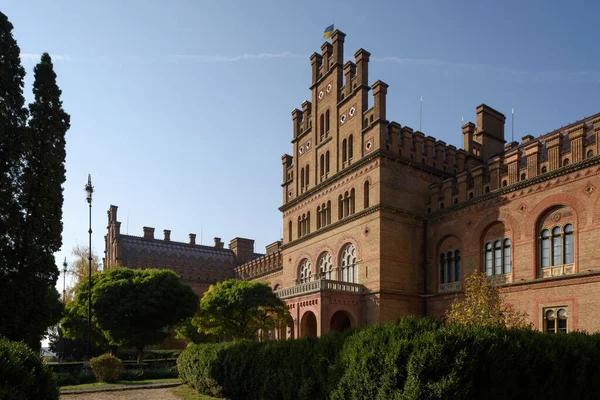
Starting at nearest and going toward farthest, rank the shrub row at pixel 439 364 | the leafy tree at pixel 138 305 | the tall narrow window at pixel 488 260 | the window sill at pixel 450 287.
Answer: the shrub row at pixel 439 364 → the tall narrow window at pixel 488 260 → the window sill at pixel 450 287 → the leafy tree at pixel 138 305

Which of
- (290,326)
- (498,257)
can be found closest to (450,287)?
(498,257)

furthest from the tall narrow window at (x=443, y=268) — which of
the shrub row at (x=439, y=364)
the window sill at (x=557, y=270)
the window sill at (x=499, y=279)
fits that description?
the shrub row at (x=439, y=364)

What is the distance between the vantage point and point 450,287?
113 feet

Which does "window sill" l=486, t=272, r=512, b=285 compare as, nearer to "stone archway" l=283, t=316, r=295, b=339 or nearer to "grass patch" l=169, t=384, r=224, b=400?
"stone archway" l=283, t=316, r=295, b=339

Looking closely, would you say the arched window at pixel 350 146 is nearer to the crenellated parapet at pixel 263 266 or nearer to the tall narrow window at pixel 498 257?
the tall narrow window at pixel 498 257

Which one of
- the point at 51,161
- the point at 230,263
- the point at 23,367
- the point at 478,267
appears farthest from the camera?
the point at 230,263

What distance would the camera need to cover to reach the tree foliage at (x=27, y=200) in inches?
880

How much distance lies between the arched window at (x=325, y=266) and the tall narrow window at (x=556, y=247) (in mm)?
15365

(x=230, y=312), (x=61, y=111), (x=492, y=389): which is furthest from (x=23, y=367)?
(x=230, y=312)

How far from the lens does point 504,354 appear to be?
1336 centimetres

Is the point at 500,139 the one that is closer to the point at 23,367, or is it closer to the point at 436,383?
the point at 436,383

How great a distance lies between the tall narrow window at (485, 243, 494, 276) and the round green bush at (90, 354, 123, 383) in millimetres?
21074

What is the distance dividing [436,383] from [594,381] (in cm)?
571

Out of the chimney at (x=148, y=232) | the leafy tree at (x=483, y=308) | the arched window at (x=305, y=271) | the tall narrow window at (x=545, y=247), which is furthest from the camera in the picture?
the chimney at (x=148, y=232)
